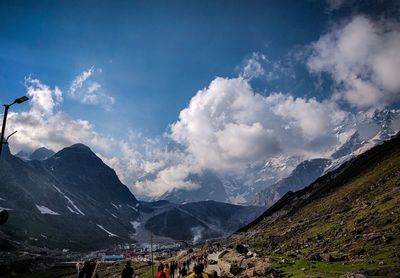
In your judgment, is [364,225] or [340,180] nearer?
[364,225]

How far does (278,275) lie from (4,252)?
601ft

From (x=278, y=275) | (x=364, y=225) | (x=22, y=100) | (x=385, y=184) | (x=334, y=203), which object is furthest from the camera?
(x=334, y=203)

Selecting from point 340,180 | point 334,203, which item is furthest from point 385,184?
point 340,180

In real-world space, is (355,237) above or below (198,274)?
below

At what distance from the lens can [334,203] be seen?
404 ft

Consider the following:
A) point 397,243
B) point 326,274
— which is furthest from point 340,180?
point 326,274

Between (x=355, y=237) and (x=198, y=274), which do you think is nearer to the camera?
(x=198, y=274)

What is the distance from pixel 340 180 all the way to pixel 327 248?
357ft

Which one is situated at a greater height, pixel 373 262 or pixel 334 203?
pixel 334 203

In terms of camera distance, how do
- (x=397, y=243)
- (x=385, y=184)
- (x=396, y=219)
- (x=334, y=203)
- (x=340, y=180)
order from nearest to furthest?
(x=397, y=243) < (x=396, y=219) < (x=385, y=184) < (x=334, y=203) < (x=340, y=180)

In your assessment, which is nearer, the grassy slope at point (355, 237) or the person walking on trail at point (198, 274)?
the person walking on trail at point (198, 274)

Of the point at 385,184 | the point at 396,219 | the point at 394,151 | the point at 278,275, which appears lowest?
the point at 278,275

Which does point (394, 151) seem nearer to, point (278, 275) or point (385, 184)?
point (385, 184)

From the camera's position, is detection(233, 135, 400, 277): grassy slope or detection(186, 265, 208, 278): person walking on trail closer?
detection(186, 265, 208, 278): person walking on trail
